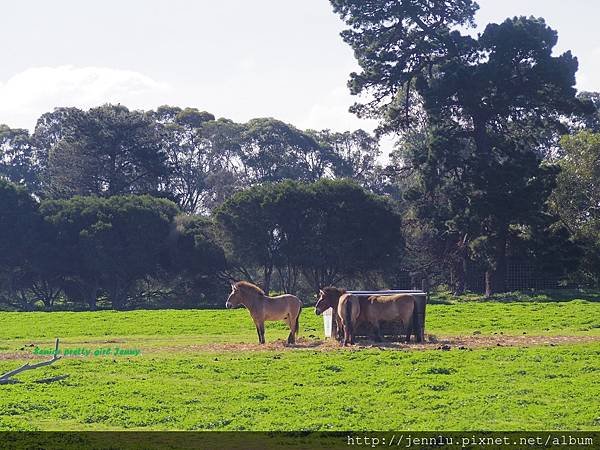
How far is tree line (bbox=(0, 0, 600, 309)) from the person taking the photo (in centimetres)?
5150

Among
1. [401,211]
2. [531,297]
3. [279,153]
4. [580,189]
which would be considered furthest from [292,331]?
[279,153]

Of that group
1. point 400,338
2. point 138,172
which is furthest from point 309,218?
point 400,338

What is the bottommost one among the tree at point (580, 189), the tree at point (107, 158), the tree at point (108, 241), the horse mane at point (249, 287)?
the horse mane at point (249, 287)

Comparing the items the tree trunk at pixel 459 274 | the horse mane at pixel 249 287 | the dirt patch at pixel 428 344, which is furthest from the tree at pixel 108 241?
the dirt patch at pixel 428 344

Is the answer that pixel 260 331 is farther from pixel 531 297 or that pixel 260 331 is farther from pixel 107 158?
pixel 107 158

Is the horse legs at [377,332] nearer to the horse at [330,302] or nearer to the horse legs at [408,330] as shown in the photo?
the horse legs at [408,330]

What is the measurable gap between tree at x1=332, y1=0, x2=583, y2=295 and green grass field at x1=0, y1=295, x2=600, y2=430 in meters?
20.5

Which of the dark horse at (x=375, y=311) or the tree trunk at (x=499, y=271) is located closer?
the dark horse at (x=375, y=311)

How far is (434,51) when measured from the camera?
55.1m

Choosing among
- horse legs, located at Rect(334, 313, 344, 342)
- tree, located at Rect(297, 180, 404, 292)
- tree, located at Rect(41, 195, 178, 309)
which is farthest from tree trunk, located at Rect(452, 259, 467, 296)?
horse legs, located at Rect(334, 313, 344, 342)

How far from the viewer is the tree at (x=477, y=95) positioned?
50594 mm

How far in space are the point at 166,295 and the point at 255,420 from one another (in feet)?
156

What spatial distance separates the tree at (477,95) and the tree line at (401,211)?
8 centimetres

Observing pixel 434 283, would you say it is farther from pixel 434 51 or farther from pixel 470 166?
pixel 434 51
